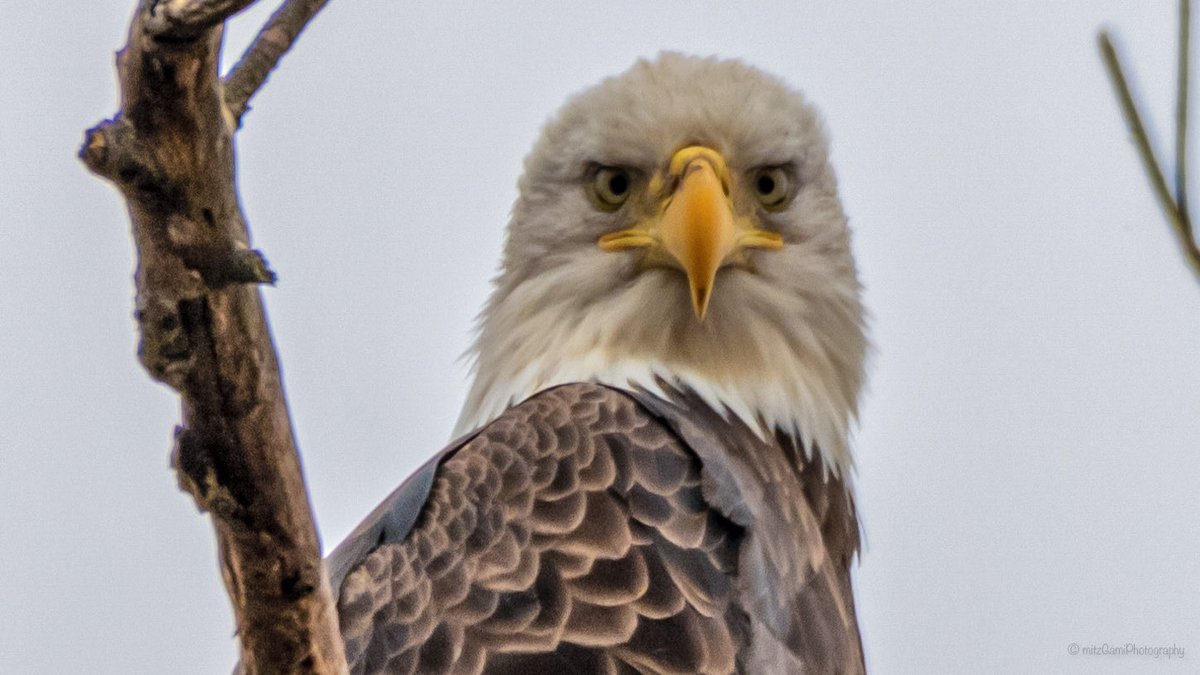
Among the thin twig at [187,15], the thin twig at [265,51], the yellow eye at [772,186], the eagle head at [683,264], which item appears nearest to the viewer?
the thin twig at [187,15]

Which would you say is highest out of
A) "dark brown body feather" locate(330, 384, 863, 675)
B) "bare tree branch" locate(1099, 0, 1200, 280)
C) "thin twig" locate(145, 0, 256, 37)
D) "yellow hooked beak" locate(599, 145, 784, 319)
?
"thin twig" locate(145, 0, 256, 37)

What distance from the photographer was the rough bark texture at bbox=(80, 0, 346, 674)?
2119 mm

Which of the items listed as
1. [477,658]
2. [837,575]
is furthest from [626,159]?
[477,658]

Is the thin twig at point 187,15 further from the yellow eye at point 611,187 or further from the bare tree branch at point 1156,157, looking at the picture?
the yellow eye at point 611,187

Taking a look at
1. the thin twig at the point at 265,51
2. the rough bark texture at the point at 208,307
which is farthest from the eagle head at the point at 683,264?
the rough bark texture at the point at 208,307

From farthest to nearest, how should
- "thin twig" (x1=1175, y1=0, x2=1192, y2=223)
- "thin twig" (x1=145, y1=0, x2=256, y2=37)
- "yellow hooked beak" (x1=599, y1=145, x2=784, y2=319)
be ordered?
1. "yellow hooked beak" (x1=599, y1=145, x2=784, y2=319)
2. "thin twig" (x1=145, y1=0, x2=256, y2=37)
3. "thin twig" (x1=1175, y1=0, x2=1192, y2=223)

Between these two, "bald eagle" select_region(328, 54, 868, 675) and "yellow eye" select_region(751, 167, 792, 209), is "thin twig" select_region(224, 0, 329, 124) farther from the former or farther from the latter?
"yellow eye" select_region(751, 167, 792, 209)

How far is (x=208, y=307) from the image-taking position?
226 cm

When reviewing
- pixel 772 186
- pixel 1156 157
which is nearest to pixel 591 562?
pixel 772 186

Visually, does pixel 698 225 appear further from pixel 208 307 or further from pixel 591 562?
pixel 208 307

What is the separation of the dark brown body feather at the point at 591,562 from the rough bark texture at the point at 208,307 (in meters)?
0.90

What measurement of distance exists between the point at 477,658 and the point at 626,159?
5.68 ft

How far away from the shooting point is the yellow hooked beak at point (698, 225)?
4.17m

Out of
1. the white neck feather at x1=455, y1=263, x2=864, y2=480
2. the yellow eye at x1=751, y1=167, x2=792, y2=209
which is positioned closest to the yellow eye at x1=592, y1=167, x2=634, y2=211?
the white neck feather at x1=455, y1=263, x2=864, y2=480
